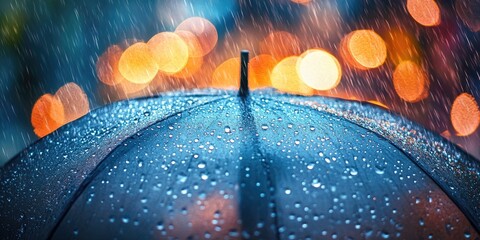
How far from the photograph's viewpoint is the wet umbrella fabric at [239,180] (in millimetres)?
2023

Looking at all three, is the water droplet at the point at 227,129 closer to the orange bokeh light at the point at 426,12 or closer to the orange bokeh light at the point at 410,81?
the orange bokeh light at the point at 426,12

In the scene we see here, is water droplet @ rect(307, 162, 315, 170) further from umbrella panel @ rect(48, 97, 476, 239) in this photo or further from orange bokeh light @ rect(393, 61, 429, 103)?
orange bokeh light @ rect(393, 61, 429, 103)

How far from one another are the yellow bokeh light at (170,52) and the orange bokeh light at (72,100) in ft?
10.8

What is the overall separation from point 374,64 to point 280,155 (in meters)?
6.49

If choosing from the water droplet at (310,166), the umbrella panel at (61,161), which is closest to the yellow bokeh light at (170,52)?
the umbrella panel at (61,161)

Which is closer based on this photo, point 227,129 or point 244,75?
point 227,129

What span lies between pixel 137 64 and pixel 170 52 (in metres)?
1.22

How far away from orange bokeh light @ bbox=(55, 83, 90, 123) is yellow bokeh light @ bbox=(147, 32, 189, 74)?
329 centimetres

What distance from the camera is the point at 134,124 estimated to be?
260 cm

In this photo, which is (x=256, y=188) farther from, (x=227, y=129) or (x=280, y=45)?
(x=280, y=45)

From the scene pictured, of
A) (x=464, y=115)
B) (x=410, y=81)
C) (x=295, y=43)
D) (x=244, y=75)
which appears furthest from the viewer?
(x=295, y=43)

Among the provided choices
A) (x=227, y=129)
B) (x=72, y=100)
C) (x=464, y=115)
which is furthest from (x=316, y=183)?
(x=72, y=100)

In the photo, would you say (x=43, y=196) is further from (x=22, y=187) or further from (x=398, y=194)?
(x=398, y=194)

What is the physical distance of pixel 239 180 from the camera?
2.10 m
